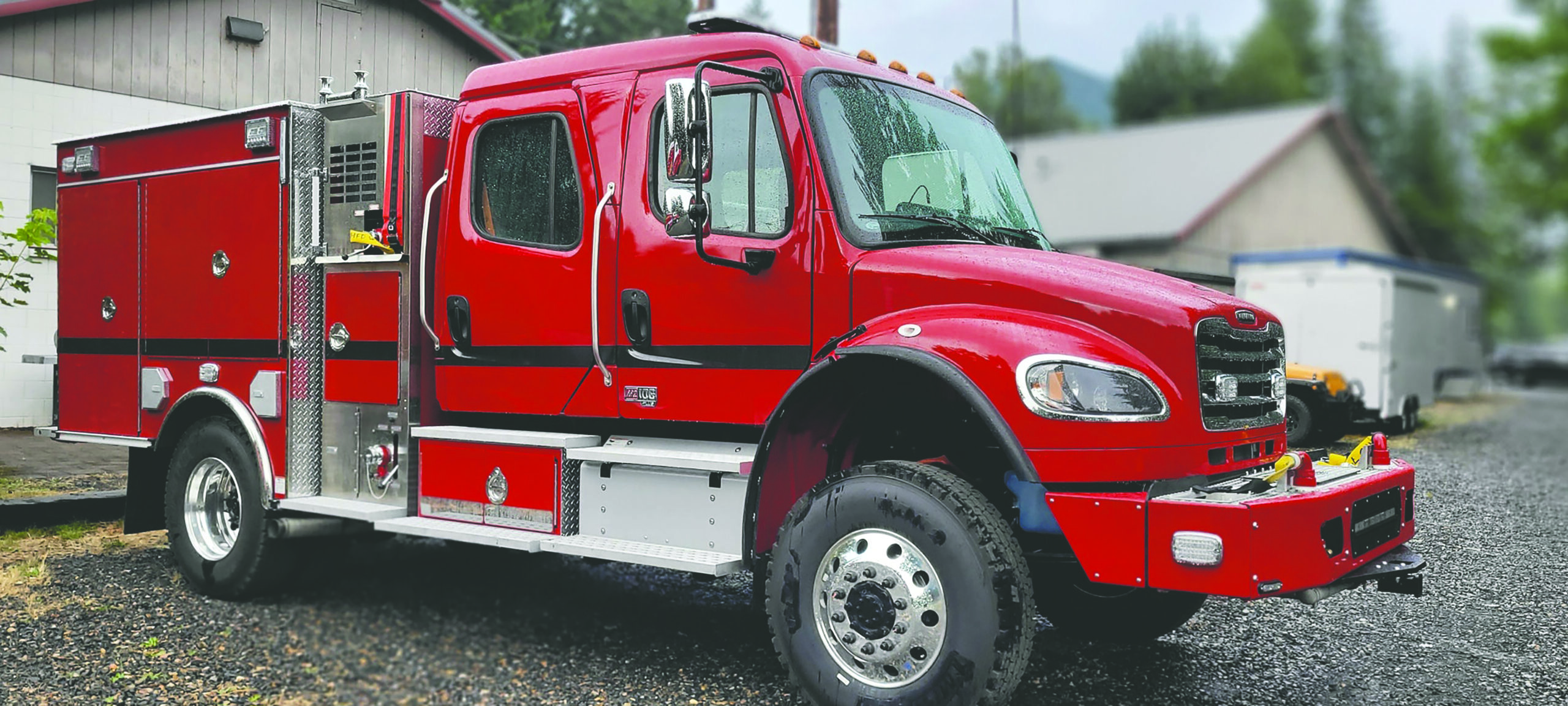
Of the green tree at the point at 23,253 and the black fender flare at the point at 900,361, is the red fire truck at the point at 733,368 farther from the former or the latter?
the green tree at the point at 23,253

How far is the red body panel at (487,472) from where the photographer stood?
5.64 meters

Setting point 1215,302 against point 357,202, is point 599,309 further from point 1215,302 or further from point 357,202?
point 1215,302

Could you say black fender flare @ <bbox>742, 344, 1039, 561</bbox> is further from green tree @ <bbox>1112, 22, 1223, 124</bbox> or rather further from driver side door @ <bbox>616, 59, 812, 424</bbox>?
green tree @ <bbox>1112, 22, 1223, 124</bbox>

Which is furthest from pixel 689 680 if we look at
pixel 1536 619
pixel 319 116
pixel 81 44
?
pixel 81 44

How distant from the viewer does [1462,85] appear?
6644 cm

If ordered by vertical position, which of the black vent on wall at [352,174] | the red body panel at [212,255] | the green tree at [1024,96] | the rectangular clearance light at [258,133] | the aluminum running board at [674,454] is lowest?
the aluminum running board at [674,454]

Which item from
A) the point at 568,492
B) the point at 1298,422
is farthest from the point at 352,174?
the point at 1298,422

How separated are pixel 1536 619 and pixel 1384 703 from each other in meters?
1.58

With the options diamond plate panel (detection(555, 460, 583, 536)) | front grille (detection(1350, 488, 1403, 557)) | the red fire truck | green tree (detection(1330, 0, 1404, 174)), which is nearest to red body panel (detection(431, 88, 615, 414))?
the red fire truck

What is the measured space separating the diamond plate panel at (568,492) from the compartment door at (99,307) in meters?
3.55

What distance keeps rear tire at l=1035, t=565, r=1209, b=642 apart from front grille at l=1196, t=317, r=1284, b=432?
43.0 inches

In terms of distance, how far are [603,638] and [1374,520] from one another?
12.0 ft

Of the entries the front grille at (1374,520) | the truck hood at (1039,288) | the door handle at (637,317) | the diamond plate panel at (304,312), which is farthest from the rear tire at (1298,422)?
the diamond plate panel at (304,312)

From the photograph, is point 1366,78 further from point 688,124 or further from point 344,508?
point 688,124
